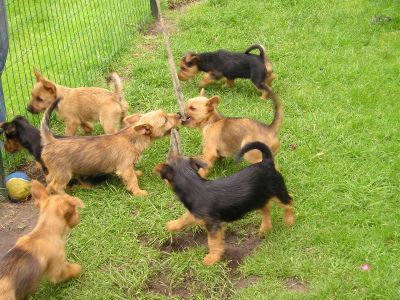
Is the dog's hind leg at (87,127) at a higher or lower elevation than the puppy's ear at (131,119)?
lower

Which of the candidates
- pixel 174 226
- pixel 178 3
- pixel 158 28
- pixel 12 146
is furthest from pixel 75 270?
pixel 178 3

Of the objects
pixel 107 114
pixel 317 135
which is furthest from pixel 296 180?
pixel 107 114

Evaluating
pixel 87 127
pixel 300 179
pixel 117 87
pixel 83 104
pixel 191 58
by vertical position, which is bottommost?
pixel 300 179

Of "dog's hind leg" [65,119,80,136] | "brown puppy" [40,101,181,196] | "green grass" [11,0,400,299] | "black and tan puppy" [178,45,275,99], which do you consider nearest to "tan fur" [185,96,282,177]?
"green grass" [11,0,400,299]

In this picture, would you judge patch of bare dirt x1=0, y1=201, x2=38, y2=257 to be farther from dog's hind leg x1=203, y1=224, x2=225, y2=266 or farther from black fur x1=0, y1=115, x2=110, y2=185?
dog's hind leg x1=203, y1=224, x2=225, y2=266

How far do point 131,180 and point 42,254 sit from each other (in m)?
1.95

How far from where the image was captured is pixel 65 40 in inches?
421

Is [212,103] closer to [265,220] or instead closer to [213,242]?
[265,220]

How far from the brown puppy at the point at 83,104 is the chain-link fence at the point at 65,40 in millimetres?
705

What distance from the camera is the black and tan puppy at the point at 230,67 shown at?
8.28 metres

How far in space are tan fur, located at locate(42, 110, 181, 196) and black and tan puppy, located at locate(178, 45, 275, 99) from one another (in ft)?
7.16

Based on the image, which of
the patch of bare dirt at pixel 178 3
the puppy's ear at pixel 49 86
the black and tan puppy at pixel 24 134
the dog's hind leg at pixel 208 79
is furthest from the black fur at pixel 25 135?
the patch of bare dirt at pixel 178 3

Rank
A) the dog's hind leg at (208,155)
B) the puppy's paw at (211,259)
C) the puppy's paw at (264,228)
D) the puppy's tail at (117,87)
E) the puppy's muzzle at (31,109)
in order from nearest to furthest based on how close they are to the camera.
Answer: the puppy's paw at (211,259) < the puppy's paw at (264,228) < the dog's hind leg at (208,155) < the puppy's tail at (117,87) < the puppy's muzzle at (31,109)

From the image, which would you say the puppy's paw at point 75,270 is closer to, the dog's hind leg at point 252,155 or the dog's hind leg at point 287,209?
the dog's hind leg at point 287,209
